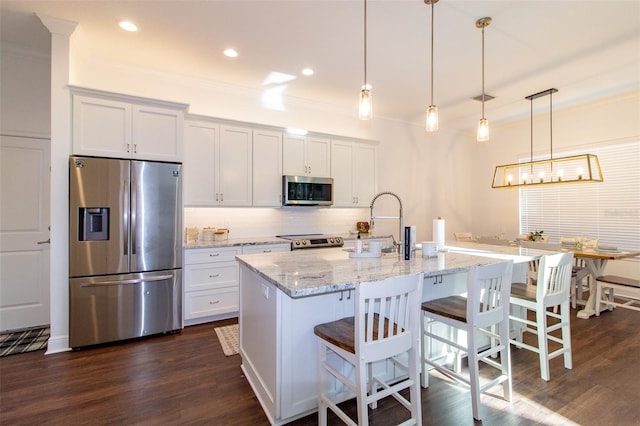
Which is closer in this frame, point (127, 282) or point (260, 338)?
point (260, 338)

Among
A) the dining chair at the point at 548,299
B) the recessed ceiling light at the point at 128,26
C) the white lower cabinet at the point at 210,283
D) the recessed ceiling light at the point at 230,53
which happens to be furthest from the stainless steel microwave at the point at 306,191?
the dining chair at the point at 548,299

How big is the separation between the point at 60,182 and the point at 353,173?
358 cm

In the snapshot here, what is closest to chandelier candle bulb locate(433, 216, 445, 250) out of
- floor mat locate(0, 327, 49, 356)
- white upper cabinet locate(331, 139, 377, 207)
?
white upper cabinet locate(331, 139, 377, 207)

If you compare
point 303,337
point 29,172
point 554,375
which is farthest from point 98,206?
point 554,375

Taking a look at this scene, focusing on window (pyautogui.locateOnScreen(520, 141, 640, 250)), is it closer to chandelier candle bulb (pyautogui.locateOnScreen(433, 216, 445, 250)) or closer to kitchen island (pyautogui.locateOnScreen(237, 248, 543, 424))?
chandelier candle bulb (pyautogui.locateOnScreen(433, 216, 445, 250))

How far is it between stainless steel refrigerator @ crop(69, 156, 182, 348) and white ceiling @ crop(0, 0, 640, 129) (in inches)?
50.5

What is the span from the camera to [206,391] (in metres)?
2.26

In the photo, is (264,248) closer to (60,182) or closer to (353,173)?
(353,173)

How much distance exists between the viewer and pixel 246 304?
238 cm

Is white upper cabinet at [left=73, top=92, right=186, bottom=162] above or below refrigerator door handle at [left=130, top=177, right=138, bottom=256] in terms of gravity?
above

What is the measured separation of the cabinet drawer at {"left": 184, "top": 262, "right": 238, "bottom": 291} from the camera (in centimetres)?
350

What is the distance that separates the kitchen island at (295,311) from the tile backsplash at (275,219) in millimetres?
2046

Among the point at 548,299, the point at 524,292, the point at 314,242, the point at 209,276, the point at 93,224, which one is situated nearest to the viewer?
the point at 548,299

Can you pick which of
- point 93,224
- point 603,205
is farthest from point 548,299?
point 93,224
